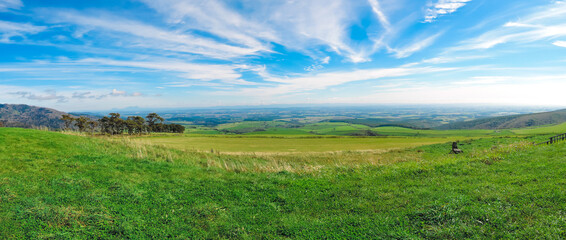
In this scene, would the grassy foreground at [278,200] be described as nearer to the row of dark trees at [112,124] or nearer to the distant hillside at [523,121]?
the row of dark trees at [112,124]

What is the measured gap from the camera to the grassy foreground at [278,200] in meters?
5.73

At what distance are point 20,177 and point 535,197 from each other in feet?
59.5

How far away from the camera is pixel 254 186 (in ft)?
32.4

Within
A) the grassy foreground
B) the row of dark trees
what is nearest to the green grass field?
the row of dark trees

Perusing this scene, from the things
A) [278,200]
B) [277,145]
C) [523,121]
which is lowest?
[523,121]

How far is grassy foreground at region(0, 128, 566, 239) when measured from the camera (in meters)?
5.73

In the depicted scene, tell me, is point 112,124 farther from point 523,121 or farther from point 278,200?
point 523,121

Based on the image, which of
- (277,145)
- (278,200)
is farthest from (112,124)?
(278,200)

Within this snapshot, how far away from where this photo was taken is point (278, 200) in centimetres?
841

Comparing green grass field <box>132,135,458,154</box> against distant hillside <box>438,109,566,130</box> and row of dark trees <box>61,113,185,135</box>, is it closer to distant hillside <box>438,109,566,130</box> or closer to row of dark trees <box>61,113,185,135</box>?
row of dark trees <box>61,113,185,135</box>

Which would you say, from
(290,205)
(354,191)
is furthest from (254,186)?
(354,191)

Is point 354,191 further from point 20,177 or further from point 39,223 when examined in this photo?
point 20,177

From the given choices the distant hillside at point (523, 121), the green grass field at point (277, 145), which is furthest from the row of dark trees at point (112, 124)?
the distant hillside at point (523, 121)

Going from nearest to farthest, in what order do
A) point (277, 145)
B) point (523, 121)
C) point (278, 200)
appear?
1. point (278, 200)
2. point (277, 145)
3. point (523, 121)
